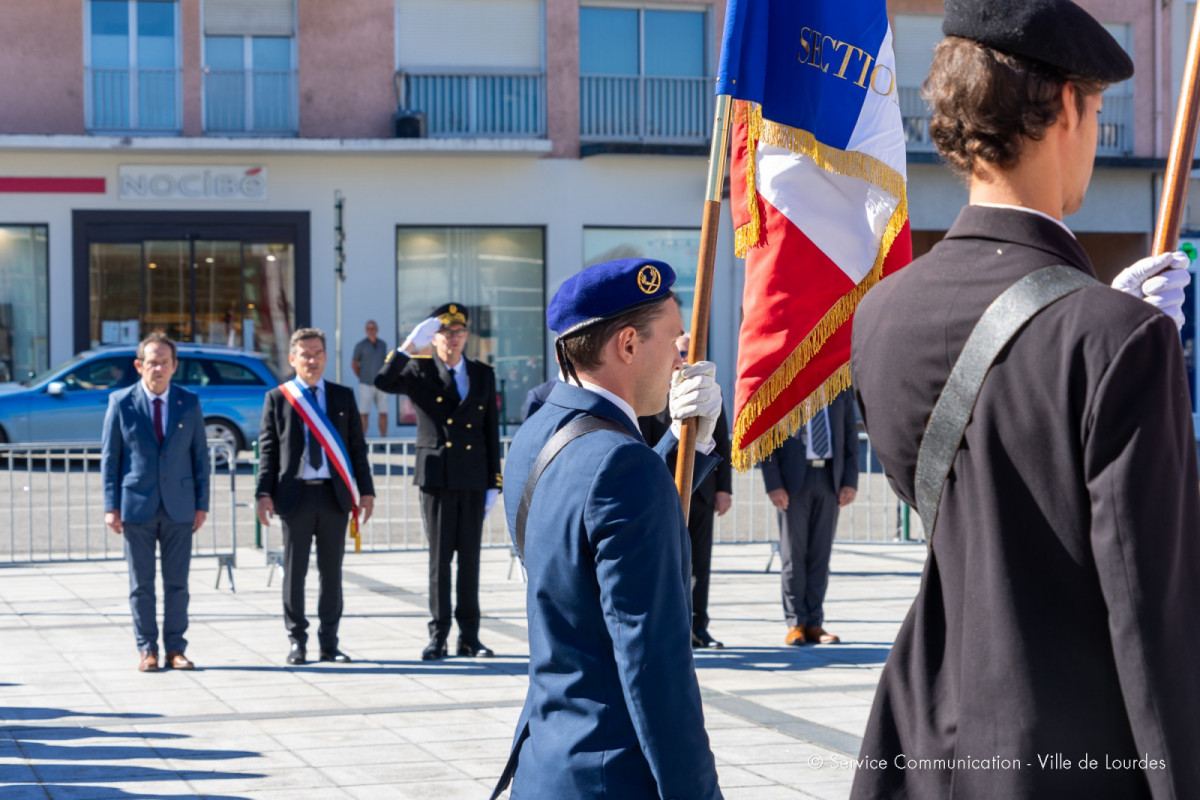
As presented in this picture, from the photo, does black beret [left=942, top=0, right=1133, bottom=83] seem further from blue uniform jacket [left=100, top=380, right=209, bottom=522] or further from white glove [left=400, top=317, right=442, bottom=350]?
blue uniform jacket [left=100, top=380, right=209, bottom=522]

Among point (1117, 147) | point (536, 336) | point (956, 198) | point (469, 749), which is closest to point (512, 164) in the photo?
point (536, 336)

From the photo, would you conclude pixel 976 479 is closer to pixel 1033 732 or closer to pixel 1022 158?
pixel 1033 732

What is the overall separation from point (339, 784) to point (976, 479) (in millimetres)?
4326

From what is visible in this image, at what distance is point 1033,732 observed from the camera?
6.14 feet

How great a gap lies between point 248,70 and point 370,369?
5.77 metres

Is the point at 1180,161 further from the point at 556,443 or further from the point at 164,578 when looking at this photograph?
the point at 164,578

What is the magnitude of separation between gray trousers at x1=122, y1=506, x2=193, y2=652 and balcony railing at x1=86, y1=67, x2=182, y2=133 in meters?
17.4

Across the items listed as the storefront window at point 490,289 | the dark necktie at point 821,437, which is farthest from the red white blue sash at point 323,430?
the storefront window at point 490,289

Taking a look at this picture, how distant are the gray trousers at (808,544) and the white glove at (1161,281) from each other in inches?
262

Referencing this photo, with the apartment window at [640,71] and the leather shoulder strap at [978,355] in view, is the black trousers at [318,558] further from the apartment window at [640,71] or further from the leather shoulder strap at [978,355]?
the apartment window at [640,71]

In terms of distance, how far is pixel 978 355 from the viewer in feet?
6.43

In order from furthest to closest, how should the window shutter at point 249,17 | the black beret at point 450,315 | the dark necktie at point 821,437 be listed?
the window shutter at point 249,17 → the dark necktie at point 821,437 → the black beret at point 450,315

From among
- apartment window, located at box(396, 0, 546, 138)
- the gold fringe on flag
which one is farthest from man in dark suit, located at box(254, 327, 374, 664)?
apartment window, located at box(396, 0, 546, 138)

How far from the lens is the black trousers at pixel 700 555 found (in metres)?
8.72
